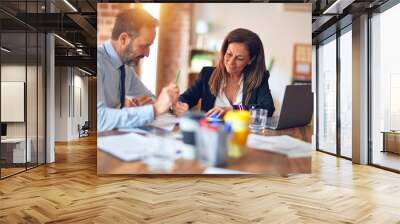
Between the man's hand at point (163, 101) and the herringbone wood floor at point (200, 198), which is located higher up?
the man's hand at point (163, 101)

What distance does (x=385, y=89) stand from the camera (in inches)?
252

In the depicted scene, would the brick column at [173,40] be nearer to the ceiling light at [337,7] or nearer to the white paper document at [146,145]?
the white paper document at [146,145]

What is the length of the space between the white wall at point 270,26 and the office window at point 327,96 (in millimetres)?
4986

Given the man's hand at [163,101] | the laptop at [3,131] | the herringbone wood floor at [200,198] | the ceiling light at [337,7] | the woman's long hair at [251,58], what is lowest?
the herringbone wood floor at [200,198]

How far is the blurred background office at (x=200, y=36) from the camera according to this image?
1.99 m

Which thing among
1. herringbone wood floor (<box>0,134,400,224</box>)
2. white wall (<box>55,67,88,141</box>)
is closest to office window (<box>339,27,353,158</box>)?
herringbone wood floor (<box>0,134,400,224</box>)

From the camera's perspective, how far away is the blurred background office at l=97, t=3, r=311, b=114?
1.99 m

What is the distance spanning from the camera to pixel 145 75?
8.94 feet

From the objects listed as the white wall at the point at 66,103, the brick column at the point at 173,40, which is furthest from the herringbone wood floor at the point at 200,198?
the white wall at the point at 66,103

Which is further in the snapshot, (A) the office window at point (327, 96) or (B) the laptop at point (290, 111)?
(A) the office window at point (327, 96)

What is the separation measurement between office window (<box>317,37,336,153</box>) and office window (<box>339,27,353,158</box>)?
1.40 ft

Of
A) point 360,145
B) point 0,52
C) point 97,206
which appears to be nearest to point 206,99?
point 97,206

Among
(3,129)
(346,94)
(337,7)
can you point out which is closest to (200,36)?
(337,7)

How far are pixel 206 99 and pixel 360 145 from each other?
5171mm
